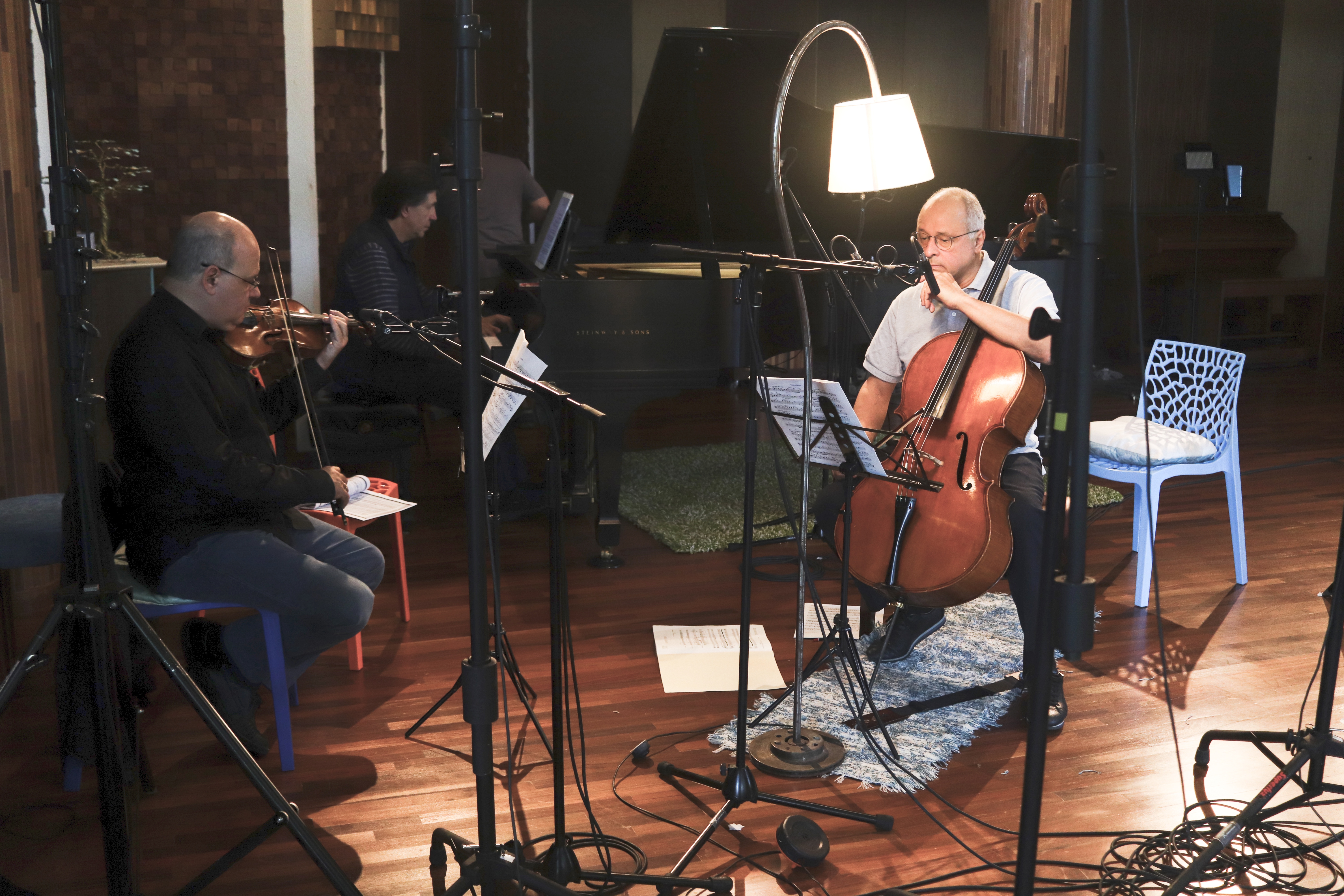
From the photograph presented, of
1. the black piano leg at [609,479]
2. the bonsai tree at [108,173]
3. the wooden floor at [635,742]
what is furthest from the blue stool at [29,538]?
the bonsai tree at [108,173]

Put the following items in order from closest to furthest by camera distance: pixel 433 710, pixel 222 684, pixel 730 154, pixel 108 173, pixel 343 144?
1. pixel 222 684
2. pixel 433 710
3. pixel 730 154
4. pixel 108 173
5. pixel 343 144

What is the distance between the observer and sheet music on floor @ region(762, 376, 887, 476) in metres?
2.28

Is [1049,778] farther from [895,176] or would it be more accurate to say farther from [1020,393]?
[895,176]

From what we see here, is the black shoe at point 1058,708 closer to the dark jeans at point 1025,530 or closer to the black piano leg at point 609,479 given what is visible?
the dark jeans at point 1025,530

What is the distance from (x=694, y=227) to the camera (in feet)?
14.5

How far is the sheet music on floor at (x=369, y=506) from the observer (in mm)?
3049

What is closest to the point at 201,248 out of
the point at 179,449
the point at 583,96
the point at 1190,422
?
the point at 179,449

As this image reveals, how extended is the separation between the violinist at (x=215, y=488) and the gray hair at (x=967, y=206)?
162 cm

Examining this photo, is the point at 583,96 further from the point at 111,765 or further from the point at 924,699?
the point at 111,765

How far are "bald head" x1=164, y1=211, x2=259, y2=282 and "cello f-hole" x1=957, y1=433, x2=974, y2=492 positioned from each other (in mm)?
1614

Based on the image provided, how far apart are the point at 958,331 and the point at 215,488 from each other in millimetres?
1772

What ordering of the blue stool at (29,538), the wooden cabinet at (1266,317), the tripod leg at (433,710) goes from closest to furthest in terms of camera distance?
Result: 1. the blue stool at (29,538)
2. the tripod leg at (433,710)
3. the wooden cabinet at (1266,317)

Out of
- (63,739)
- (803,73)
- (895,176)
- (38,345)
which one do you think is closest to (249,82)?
(38,345)

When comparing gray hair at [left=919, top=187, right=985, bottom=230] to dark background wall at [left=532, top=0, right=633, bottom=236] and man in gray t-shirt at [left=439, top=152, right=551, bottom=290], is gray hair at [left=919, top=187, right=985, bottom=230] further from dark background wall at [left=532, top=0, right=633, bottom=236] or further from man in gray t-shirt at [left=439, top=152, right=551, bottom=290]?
dark background wall at [left=532, top=0, right=633, bottom=236]
